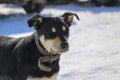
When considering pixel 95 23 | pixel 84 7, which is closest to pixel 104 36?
pixel 95 23

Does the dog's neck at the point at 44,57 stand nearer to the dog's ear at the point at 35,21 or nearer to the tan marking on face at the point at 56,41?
the dog's ear at the point at 35,21

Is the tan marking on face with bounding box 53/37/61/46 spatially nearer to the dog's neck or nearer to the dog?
the dog

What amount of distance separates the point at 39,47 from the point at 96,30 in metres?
7.59

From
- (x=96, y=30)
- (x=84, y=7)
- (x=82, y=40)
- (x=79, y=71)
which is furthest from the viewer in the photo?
(x=84, y=7)

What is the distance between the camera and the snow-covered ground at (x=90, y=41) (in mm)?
9279

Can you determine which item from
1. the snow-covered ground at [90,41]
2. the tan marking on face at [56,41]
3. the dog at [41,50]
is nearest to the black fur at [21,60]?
the dog at [41,50]

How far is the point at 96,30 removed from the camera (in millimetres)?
14148

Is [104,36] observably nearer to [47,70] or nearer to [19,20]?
[19,20]

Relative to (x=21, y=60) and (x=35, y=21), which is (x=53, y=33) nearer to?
(x=35, y=21)

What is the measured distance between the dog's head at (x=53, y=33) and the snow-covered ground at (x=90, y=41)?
2.35m

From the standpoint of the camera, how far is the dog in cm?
650

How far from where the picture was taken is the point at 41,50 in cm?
671

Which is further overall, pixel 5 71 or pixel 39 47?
pixel 5 71

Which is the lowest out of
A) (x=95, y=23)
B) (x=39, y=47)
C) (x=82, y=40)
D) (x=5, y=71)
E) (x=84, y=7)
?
(x=84, y=7)
